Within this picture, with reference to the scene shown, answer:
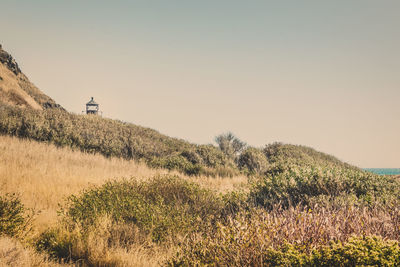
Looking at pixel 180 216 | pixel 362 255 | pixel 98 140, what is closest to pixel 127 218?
pixel 180 216

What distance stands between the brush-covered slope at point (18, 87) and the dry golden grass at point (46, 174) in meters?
20.1

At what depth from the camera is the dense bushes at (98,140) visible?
14.7 m

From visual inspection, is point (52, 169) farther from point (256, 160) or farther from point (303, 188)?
point (256, 160)

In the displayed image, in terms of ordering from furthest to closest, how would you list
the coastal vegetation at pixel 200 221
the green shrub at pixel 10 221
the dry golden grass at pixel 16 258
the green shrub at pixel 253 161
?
the green shrub at pixel 253 161, the green shrub at pixel 10 221, the dry golden grass at pixel 16 258, the coastal vegetation at pixel 200 221

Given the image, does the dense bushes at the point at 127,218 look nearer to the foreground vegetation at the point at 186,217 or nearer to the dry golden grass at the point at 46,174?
the foreground vegetation at the point at 186,217

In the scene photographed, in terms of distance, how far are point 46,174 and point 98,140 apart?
7.97 metres

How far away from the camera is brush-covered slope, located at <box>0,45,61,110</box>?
96.3 ft

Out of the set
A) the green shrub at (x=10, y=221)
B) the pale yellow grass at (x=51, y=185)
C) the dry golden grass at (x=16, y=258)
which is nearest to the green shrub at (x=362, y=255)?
the pale yellow grass at (x=51, y=185)

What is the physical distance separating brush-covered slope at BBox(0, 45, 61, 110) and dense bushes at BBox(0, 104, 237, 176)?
48.1ft

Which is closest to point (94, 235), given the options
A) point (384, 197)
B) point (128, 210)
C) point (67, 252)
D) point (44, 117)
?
point (67, 252)

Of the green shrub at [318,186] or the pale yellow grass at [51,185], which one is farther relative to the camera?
the green shrub at [318,186]

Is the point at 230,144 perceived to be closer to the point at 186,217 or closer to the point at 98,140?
the point at 98,140

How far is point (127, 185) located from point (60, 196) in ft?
5.27

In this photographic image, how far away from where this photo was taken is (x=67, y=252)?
441 centimetres
